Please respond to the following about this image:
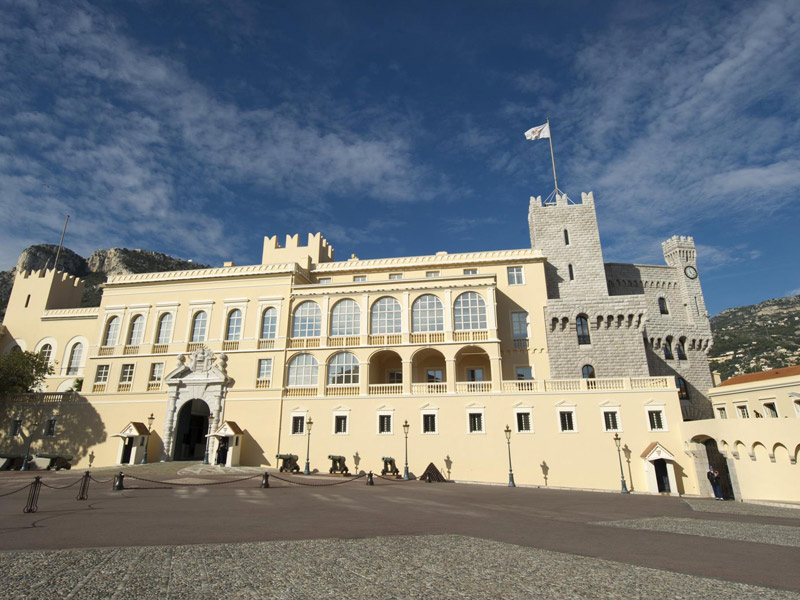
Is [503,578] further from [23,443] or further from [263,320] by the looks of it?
[23,443]

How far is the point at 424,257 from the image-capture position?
133ft

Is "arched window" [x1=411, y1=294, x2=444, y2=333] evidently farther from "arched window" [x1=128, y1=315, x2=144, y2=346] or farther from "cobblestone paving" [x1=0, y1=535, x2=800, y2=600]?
"cobblestone paving" [x1=0, y1=535, x2=800, y2=600]

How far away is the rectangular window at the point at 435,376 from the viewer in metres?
36.3

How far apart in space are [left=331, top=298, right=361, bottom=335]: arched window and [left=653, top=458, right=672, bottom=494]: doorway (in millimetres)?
21425

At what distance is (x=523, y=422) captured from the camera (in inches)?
1192

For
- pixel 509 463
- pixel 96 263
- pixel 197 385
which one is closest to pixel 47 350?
pixel 197 385

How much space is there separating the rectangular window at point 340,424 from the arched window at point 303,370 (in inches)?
137

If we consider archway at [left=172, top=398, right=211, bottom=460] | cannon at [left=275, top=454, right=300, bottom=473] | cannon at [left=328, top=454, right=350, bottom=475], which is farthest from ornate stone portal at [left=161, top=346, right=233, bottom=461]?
cannon at [left=328, top=454, right=350, bottom=475]

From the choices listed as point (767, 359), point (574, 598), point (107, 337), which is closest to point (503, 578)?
point (574, 598)

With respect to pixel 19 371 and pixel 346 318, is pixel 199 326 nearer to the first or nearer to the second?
pixel 346 318

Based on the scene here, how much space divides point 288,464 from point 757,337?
10249 centimetres

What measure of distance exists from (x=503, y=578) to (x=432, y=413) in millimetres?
25022

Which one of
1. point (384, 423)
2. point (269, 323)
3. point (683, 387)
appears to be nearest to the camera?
point (384, 423)

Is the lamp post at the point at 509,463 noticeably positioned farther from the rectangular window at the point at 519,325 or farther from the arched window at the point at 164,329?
the arched window at the point at 164,329
